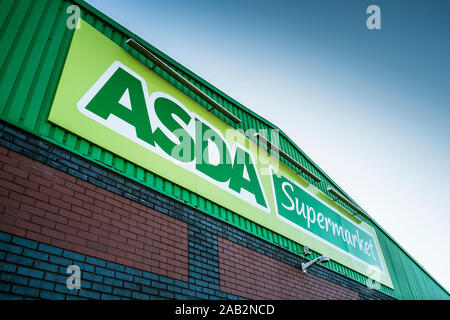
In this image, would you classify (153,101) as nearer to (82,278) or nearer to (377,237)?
(82,278)

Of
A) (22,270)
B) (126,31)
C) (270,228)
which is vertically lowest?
(22,270)

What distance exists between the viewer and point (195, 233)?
5430mm

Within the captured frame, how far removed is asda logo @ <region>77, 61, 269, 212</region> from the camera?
16.3 feet

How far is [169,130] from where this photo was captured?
5770 mm

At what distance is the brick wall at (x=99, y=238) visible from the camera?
139 inches

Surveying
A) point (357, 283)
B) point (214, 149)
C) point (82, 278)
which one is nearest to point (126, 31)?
point (214, 149)

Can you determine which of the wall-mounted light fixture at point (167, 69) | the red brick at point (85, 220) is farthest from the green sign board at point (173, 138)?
the red brick at point (85, 220)

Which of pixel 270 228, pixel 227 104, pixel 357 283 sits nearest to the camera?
pixel 270 228

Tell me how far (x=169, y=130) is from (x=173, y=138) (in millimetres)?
151

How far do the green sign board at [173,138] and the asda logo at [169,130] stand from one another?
0.02 meters

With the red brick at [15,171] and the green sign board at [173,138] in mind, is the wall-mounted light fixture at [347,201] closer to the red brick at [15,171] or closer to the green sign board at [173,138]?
the green sign board at [173,138]

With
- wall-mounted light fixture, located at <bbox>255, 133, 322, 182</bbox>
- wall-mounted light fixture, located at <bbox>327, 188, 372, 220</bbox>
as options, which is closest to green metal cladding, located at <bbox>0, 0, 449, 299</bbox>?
wall-mounted light fixture, located at <bbox>255, 133, 322, 182</bbox>

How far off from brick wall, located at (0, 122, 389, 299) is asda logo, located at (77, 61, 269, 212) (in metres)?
0.75

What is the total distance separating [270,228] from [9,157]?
15.9 feet
